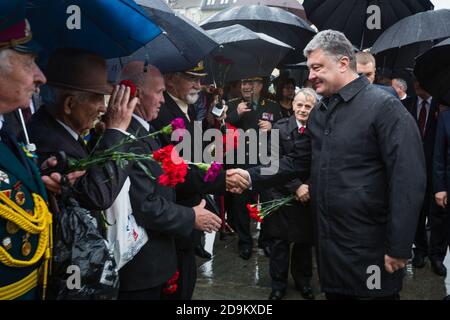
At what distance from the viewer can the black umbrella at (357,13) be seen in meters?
6.31

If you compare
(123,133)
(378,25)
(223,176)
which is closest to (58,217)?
(123,133)

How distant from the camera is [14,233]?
1785 millimetres

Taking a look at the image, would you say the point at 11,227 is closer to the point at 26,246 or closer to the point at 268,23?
the point at 26,246

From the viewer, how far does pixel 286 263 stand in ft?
15.6

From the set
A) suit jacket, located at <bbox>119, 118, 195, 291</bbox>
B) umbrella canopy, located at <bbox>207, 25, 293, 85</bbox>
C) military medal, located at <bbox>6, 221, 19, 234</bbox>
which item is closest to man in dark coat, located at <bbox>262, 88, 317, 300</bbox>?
umbrella canopy, located at <bbox>207, 25, 293, 85</bbox>

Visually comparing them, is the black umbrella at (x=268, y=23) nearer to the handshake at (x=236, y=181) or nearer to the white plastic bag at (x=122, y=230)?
the handshake at (x=236, y=181)

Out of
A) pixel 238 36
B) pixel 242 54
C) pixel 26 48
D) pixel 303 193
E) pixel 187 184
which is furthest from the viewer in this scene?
pixel 242 54

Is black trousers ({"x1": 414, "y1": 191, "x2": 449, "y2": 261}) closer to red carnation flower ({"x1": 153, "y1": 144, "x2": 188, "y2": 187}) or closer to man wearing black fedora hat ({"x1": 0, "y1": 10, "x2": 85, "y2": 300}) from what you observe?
red carnation flower ({"x1": 153, "y1": 144, "x2": 188, "y2": 187})

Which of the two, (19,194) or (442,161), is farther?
(442,161)

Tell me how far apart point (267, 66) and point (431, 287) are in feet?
10.0

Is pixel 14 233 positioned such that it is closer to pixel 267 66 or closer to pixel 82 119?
pixel 82 119

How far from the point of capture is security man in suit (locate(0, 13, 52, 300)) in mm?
1756

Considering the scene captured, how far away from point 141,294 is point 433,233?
3.96 m

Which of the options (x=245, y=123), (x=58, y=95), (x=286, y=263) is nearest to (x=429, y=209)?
(x=286, y=263)
